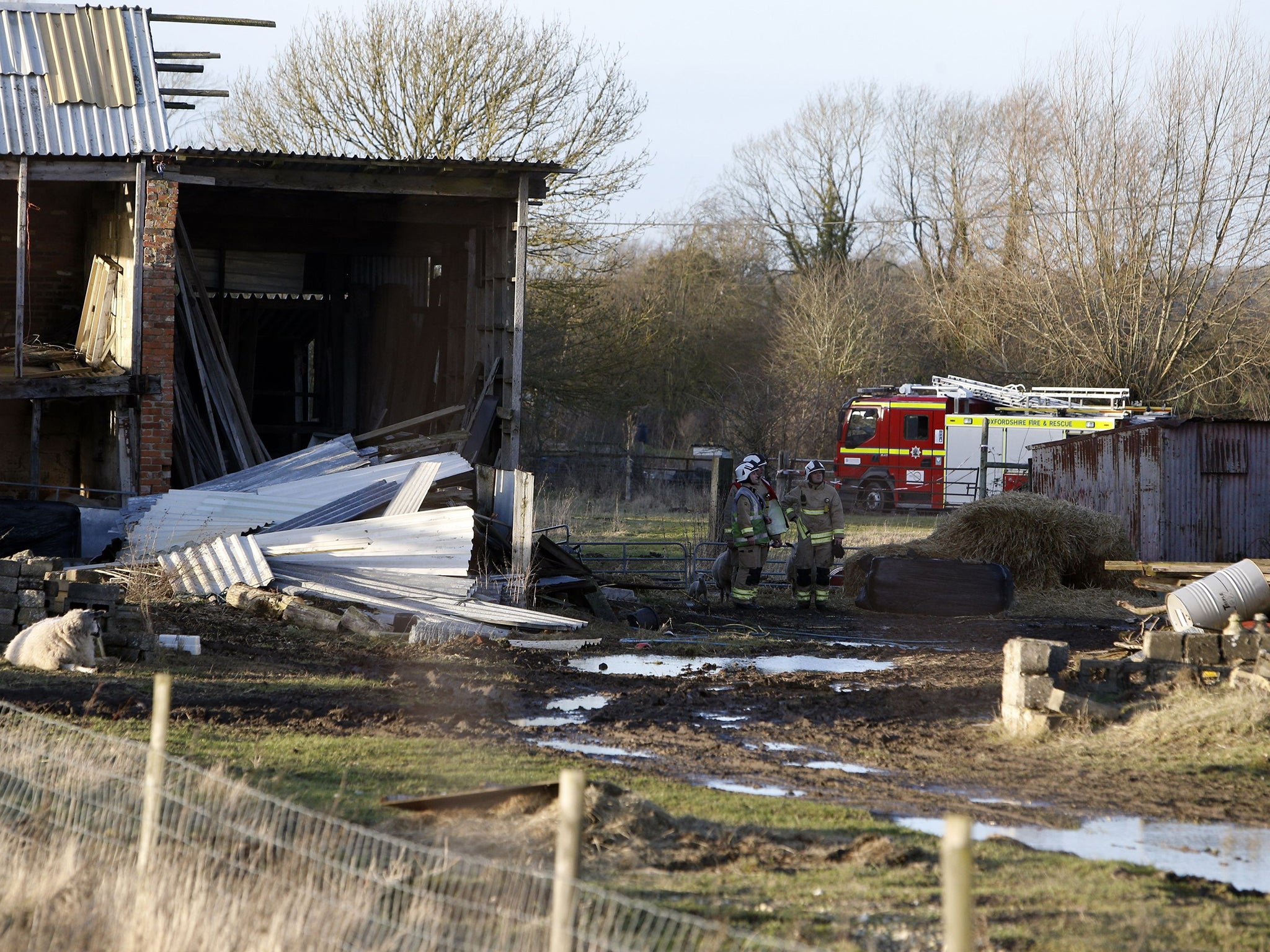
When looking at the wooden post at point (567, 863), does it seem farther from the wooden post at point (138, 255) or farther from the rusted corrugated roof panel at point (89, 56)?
the rusted corrugated roof panel at point (89, 56)

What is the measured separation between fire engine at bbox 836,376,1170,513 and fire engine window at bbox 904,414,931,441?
0.01 m

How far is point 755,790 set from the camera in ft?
22.0

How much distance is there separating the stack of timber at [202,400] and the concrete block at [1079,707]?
10.5m

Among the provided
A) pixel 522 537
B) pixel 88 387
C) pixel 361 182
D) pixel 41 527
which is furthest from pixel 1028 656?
pixel 88 387

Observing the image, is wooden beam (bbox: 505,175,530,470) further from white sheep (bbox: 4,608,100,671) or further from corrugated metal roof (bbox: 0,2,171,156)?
white sheep (bbox: 4,608,100,671)

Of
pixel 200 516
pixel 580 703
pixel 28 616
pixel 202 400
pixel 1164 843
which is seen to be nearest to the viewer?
pixel 1164 843

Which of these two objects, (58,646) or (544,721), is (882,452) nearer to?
(544,721)

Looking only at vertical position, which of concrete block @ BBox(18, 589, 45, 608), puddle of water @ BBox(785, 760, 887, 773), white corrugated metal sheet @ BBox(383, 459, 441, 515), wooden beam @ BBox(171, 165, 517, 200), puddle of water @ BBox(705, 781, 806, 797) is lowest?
puddle of water @ BBox(785, 760, 887, 773)

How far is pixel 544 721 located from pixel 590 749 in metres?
0.87

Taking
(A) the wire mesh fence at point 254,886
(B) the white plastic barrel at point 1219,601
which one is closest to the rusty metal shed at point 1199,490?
(B) the white plastic barrel at point 1219,601

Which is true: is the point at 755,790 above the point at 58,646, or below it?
below

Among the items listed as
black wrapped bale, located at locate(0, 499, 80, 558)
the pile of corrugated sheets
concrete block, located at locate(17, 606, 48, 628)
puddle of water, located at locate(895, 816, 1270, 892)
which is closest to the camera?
puddle of water, located at locate(895, 816, 1270, 892)

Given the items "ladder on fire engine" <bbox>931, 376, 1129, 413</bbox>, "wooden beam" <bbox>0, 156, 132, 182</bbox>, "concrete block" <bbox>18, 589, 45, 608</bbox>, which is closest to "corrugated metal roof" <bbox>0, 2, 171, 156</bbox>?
"wooden beam" <bbox>0, 156, 132, 182</bbox>

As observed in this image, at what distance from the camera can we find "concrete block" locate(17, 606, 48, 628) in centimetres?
953
